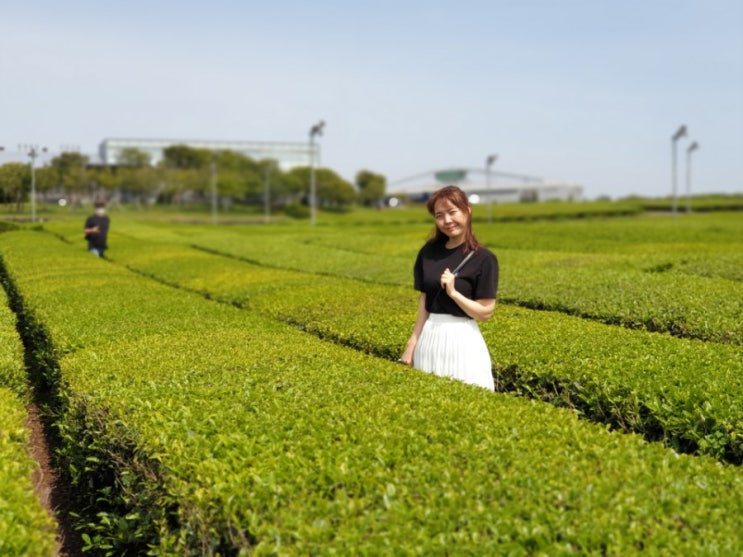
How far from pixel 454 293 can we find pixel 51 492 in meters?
4.00

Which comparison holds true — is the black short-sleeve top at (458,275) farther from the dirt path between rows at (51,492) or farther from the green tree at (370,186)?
the green tree at (370,186)

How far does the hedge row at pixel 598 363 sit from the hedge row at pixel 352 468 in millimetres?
1249

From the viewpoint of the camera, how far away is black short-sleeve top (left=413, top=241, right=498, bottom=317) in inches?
221

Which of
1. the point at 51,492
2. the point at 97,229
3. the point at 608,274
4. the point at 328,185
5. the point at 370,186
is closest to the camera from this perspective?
the point at 51,492

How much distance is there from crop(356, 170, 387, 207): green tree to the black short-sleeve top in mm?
101730

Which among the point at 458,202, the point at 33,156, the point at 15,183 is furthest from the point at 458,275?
the point at 33,156

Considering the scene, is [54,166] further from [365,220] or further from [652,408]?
[365,220]

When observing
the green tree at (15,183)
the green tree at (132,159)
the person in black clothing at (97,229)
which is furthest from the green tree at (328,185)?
the green tree at (15,183)

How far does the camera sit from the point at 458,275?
18.6ft

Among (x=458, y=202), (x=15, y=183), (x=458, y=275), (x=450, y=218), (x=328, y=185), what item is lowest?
(x=458, y=275)

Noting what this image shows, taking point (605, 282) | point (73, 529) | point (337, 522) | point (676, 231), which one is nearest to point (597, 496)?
point (337, 522)

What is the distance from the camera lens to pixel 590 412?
6531 mm

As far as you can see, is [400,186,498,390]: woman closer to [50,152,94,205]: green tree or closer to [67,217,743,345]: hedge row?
[67,217,743,345]: hedge row

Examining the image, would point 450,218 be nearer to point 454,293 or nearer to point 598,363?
point 454,293
